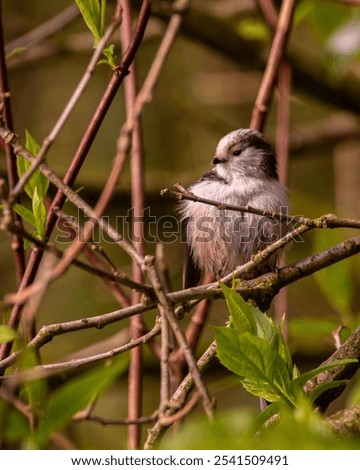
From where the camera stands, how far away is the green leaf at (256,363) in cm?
168

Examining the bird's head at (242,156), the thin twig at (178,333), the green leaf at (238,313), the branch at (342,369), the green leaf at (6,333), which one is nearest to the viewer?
the thin twig at (178,333)

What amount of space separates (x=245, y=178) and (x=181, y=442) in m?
2.78

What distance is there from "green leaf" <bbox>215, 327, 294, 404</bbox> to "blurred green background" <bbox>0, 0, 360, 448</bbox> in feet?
6.31

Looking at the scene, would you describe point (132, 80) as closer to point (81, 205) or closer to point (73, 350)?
point (81, 205)

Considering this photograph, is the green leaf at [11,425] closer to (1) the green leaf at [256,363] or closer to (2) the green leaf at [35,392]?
(2) the green leaf at [35,392]

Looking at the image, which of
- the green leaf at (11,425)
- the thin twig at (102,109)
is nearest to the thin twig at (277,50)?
the thin twig at (102,109)

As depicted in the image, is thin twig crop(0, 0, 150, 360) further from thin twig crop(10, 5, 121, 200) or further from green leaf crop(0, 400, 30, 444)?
green leaf crop(0, 400, 30, 444)

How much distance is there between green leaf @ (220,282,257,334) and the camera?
5.99ft

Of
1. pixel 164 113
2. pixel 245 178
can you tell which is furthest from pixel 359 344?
pixel 164 113

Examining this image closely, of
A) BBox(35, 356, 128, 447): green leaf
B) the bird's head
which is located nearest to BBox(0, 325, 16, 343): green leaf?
BBox(35, 356, 128, 447): green leaf

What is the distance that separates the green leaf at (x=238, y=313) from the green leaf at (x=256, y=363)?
0.08m

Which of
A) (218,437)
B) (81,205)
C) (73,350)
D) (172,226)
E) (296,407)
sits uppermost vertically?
(172,226)

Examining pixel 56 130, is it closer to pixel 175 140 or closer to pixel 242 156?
pixel 242 156

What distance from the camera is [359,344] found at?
2248 millimetres
